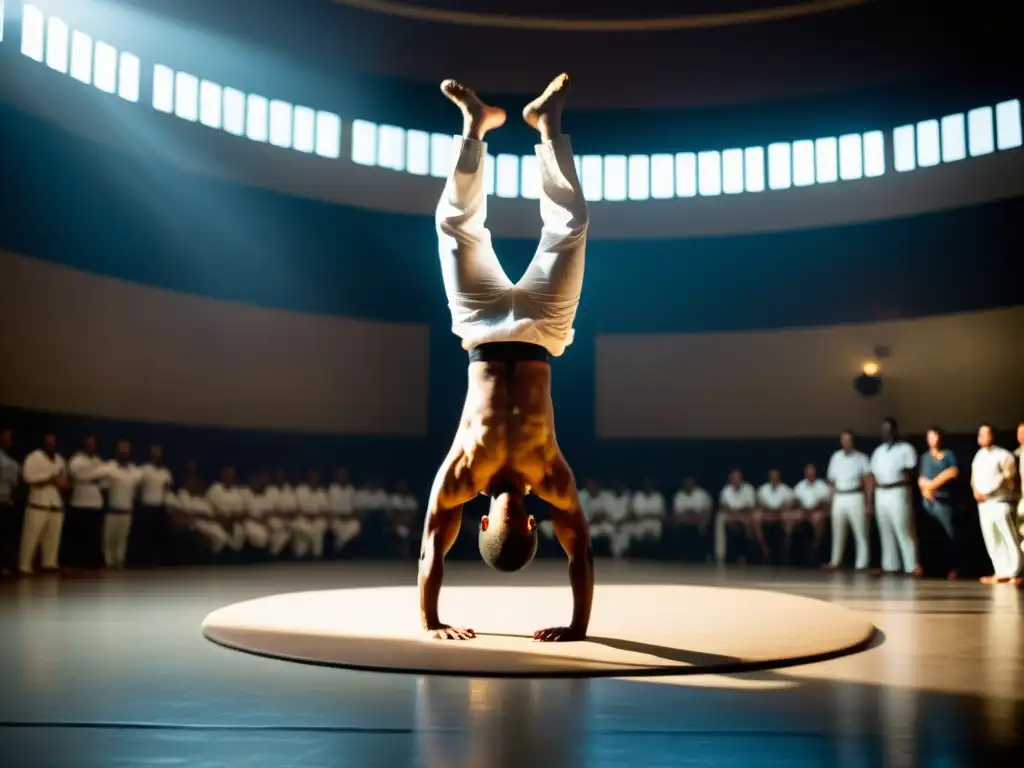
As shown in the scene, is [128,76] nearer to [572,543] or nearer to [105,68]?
[105,68]

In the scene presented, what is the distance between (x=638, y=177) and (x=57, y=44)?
895cm

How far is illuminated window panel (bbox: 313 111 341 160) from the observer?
14.8 m

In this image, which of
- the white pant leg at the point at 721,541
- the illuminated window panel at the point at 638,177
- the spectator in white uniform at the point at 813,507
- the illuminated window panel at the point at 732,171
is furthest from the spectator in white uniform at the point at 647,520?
the illuminated window panel at the point at 732,171

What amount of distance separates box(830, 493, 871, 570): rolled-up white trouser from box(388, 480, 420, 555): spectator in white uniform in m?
6.17

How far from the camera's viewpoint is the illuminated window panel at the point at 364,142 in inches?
595

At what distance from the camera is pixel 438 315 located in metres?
15.5

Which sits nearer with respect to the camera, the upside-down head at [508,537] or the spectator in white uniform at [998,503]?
the upside-down head at [508,537]

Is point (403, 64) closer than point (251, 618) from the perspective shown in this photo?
No

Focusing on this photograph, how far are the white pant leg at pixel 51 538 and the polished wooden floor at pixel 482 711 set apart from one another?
4576 millimetres

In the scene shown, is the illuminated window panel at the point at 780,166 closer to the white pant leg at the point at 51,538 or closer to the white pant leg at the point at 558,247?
the white pant leg at the point at 558,247

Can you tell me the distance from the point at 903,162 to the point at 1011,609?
9328mm

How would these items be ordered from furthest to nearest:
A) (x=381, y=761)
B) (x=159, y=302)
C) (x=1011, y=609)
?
1. (x=159, y=302)
2. (x=1011, y=609)
3. (x=381, y=761)

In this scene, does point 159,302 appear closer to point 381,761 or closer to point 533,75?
point 533,75

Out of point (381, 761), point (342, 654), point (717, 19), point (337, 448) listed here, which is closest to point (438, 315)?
point (337, 448)
